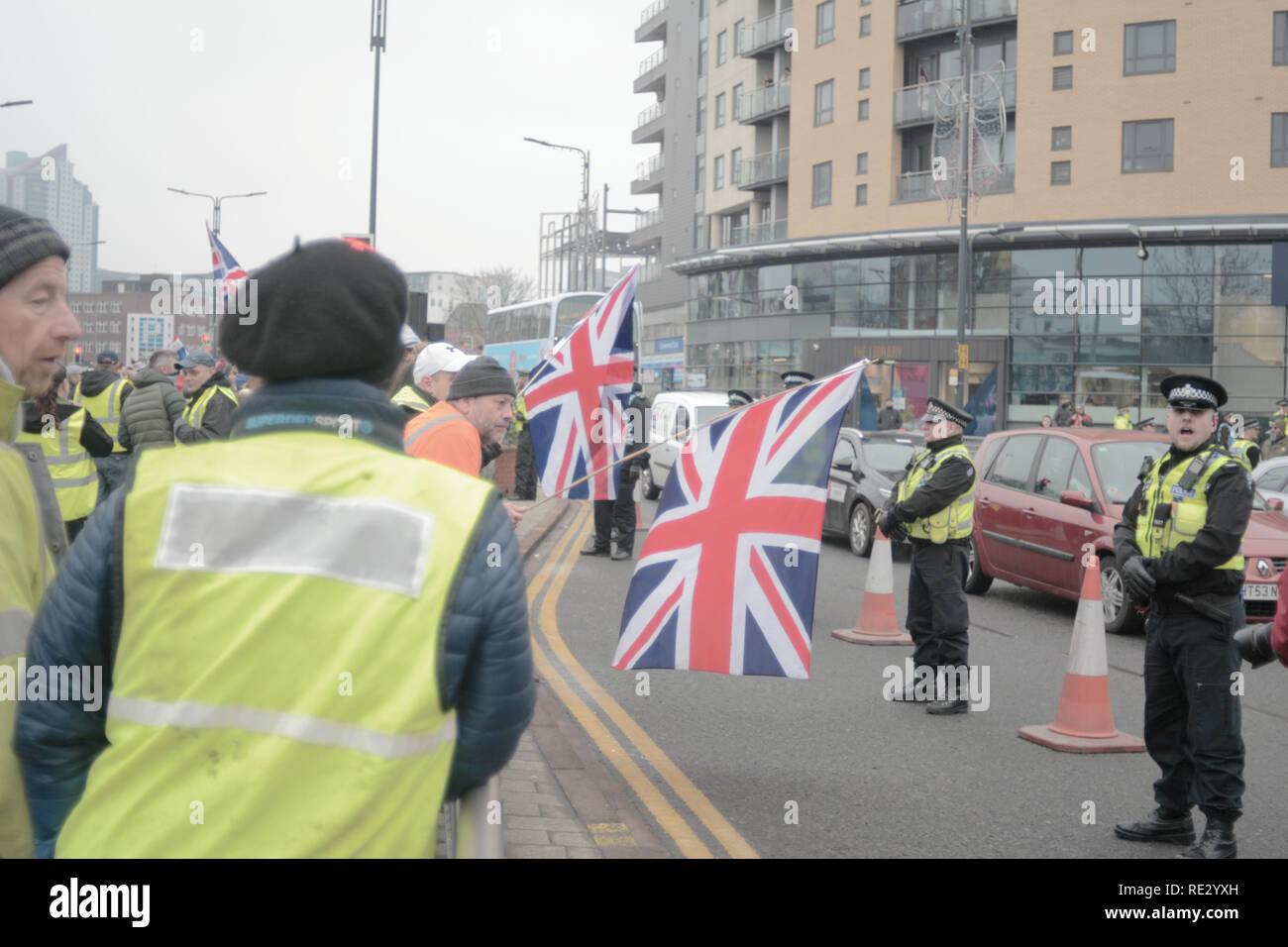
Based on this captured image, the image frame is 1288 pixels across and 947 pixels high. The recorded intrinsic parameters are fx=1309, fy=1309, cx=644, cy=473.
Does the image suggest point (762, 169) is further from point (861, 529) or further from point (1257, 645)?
point (1257, 645)

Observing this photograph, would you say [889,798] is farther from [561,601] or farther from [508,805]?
[561,601]

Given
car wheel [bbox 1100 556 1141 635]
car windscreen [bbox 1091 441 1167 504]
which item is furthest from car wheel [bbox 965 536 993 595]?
car wheel [bbox 1100 556 1141 635]

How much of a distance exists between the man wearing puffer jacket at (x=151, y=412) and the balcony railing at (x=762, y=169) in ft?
154

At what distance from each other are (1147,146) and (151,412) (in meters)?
38.2

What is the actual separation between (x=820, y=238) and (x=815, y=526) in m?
43.8

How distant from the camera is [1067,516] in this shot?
11.5 metres

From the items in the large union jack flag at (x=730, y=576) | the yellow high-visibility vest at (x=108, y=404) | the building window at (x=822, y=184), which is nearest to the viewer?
the large union jack flag at (x=730, y=576)

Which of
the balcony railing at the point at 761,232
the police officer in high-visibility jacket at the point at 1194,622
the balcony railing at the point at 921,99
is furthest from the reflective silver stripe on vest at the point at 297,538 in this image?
the balcony railing at the point at 761,232

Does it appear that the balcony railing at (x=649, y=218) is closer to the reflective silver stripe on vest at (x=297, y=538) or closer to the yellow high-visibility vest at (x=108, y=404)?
the yellow high-visibility vest at (x=108, y=404)

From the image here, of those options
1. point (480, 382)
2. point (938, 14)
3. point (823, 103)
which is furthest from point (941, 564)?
point (823, 103)

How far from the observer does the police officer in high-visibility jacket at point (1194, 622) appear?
17.6ft

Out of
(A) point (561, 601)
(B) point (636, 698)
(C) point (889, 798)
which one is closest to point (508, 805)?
(C) point (889, 798)

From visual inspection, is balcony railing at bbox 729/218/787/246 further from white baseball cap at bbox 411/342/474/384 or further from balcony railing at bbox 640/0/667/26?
white baseball cap at bbox 411/342/474/384

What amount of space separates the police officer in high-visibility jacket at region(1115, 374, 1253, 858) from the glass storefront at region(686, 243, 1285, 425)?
37.5 meters
